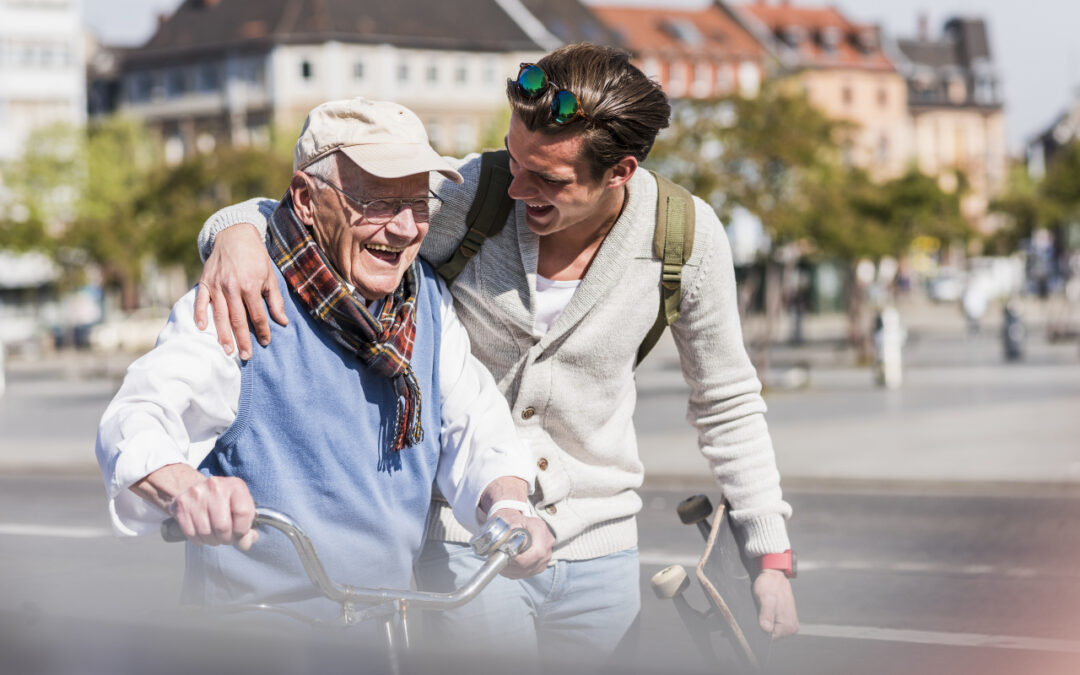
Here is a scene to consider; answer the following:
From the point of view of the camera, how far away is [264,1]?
7725 cm

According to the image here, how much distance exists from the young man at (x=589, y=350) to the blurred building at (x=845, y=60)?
90673 millimetres

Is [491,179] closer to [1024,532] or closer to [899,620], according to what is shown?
[899,620]

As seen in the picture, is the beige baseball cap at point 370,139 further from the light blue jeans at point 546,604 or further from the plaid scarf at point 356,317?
the light blue jeans at point 546,604

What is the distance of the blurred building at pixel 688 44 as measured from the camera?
289 feet

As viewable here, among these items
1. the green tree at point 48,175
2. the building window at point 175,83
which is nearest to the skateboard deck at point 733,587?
the green tree at point 48,175

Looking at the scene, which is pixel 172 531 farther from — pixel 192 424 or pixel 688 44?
pixel 688 44

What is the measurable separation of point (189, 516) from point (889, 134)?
10103 cm

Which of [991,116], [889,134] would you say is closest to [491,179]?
[889,134]

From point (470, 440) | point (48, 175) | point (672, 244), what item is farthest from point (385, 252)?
point (48, 175)

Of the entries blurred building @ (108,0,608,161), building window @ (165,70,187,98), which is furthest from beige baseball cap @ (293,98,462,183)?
building window @ (165,70,187,98)

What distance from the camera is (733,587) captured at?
307cm

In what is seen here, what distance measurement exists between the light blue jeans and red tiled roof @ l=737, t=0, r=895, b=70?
92088 mm

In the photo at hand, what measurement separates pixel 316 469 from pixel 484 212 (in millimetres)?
689

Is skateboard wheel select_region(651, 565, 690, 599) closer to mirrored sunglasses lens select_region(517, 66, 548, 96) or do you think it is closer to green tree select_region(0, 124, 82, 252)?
mirrored sunglasses lens select_region(517, 66, 548, 96)
